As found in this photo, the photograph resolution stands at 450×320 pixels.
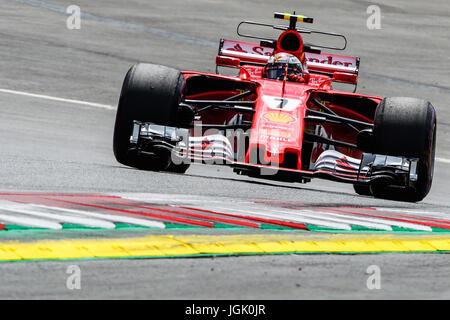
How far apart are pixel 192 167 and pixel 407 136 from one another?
11.6 ft

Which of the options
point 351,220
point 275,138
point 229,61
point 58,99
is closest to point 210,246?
point 351,220

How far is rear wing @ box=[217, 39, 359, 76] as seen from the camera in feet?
41.1

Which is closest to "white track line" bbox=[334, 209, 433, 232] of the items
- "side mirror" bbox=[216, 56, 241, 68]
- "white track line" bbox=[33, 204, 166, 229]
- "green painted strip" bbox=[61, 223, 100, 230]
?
"white track line" bbox=[33, 204, 166, 229]

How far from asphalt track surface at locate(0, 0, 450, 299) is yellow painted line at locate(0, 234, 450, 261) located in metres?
0.16

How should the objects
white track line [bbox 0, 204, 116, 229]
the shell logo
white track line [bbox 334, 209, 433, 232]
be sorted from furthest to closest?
the shell logo → white track line [bbox 334, 209, 433, 232] → white track line [bbox 0, 204, 116, 229]

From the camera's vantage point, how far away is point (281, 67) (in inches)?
424

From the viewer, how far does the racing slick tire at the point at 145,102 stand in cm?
869

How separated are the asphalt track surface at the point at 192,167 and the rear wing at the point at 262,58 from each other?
5.59 ft

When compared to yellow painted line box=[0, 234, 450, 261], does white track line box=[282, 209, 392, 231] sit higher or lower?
higher

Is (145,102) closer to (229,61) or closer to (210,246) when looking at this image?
(229,61)

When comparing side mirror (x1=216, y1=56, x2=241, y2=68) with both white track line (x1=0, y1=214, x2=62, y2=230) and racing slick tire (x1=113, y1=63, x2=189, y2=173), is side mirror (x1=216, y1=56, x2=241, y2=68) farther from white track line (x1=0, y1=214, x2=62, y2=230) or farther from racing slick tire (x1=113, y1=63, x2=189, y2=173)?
white track line (x1=0, y1=214, x2=62, y2=230)
